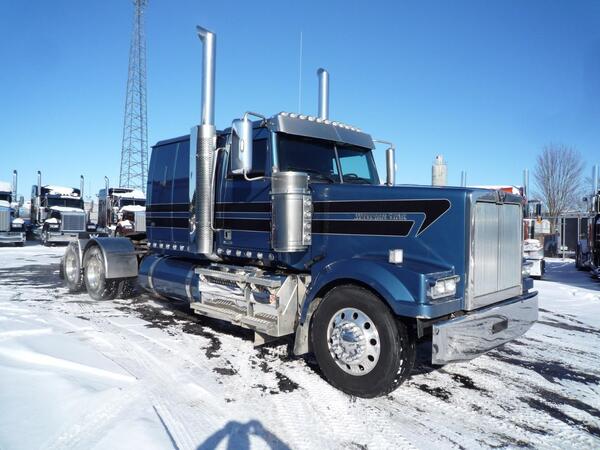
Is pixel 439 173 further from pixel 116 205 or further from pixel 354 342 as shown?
pixel 116 205

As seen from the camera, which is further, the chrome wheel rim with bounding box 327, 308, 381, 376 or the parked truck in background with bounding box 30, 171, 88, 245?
the parked truck in background with bounding box 30, 171, 88, 245

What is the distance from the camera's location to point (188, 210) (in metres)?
6.44

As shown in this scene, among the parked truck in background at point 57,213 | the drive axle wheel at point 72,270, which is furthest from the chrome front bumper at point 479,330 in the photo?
the parked truck in background at point 57,213

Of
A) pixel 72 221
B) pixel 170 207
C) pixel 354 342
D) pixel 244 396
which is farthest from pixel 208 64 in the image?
pixel 72 221

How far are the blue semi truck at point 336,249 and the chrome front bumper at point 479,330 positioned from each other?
0.04ft

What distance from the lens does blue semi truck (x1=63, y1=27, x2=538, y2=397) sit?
3.92 m

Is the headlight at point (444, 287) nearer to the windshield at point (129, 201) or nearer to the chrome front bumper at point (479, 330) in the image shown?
the chrome front bumper at point (479, 330)

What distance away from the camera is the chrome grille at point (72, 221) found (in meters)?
24.4

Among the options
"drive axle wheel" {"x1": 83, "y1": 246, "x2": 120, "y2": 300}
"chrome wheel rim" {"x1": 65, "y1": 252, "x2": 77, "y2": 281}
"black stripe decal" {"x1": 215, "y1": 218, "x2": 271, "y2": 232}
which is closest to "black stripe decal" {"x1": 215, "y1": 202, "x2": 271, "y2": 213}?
"black stripe decal" {"x1": 215, "y1": 218, "x2": 271, "y2": 232}

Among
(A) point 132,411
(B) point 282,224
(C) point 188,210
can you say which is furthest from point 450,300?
(C) point 188,210

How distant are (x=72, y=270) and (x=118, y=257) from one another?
→ 5.71 ft

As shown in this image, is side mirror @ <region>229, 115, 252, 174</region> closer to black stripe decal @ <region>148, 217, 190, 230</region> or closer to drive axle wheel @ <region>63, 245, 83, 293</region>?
black stripe decal @ <region>148, 217, 190, 230</region>

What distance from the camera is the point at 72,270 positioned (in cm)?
920

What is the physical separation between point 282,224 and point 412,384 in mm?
2056
